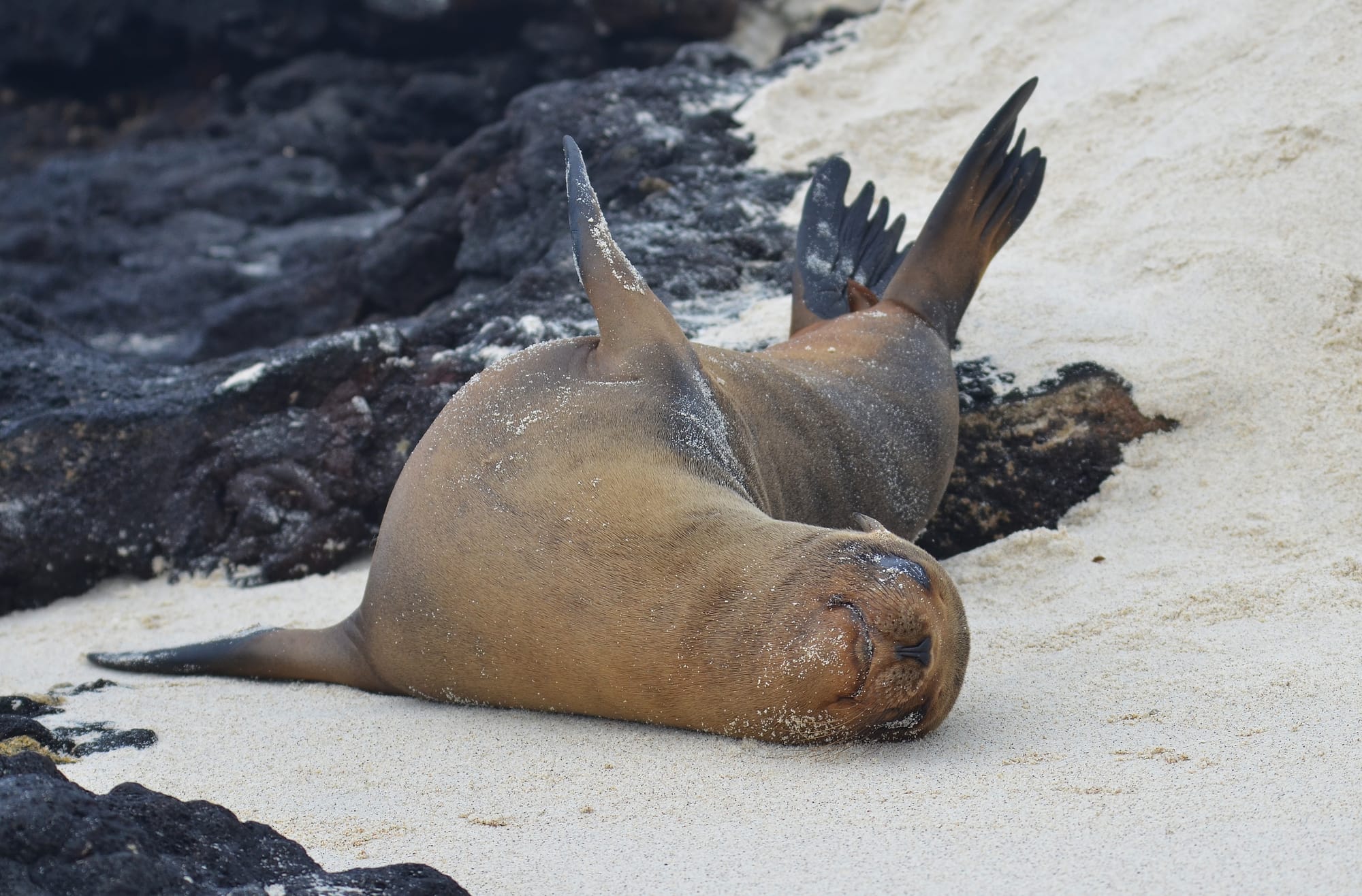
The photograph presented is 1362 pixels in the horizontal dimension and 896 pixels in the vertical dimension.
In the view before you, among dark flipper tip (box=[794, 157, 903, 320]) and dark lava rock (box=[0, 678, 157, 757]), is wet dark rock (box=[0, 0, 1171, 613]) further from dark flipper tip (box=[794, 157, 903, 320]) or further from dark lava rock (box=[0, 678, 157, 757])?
dark lava rock (box=[0, 678, 157, 757])

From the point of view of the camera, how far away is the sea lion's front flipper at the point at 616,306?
3.23 m

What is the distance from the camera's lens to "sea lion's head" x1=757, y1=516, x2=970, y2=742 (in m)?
2.49

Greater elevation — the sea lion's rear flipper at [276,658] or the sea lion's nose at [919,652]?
the sea lion's nose at [919,652]

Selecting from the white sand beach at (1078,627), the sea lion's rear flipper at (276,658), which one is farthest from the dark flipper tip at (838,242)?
the sea lion's rear flipper at (276,658)

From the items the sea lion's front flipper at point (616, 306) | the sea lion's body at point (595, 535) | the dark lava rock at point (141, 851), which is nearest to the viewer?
the dark lava rock at point (141, 851)

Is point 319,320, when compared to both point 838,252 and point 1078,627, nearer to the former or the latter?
point 838,252

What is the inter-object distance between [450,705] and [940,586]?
1191mm

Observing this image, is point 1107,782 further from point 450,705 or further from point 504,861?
point 450,705

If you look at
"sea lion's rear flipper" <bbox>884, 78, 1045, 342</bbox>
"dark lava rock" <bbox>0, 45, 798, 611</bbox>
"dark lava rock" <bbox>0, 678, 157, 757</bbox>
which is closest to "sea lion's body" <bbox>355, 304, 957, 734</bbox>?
"dark lava rock" <bbox>0, 678, 157, 757</bbox>

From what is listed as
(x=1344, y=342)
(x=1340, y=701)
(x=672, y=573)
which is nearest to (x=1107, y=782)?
(x=1340, y=701)

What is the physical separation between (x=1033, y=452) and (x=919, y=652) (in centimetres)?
209

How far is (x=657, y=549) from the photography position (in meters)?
2.75

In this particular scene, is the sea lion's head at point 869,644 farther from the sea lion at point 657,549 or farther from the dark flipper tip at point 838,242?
the dark flipper tip at point 838,242

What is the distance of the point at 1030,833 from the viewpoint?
2092 millimetres
